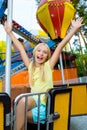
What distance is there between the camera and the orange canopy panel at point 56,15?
5.07 m

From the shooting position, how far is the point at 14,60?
213 inches

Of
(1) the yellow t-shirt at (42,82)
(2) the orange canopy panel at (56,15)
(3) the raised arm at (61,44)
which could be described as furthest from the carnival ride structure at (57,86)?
(3) the raised arm at (61,44)

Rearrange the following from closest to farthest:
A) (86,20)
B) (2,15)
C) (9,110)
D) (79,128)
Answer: (9,110)
(2,15)
(79,128)
(86,20)

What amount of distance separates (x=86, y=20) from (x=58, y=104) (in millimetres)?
5162

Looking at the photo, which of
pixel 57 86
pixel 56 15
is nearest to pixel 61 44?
pixel 57 86

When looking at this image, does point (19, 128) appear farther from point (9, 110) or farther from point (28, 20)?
point (28, 20)

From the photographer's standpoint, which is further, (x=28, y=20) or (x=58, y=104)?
(x=28, y=20)

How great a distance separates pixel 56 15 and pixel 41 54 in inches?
81.6

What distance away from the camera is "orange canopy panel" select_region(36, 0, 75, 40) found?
5074mm

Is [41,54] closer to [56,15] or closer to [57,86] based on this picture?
[57,86]

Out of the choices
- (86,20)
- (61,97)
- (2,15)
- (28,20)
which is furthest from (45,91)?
(86,20)

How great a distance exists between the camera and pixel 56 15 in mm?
5125

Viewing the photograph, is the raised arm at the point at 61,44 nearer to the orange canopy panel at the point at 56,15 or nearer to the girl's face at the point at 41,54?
the girl's face at the point at 41,54

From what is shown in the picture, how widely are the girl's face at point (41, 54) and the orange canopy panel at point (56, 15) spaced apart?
1.89 m
